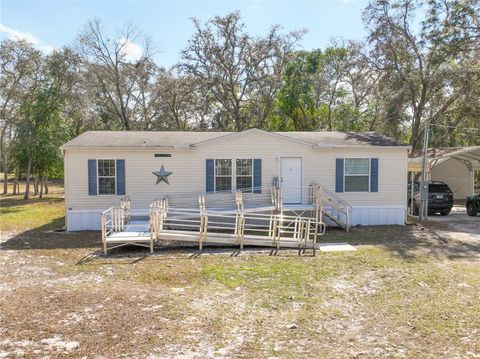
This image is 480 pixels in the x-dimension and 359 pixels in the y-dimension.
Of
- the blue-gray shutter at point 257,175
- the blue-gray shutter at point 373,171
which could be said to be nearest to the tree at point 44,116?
the blue-gray shutter at point 257,175

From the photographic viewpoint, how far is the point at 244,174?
48.6 feet

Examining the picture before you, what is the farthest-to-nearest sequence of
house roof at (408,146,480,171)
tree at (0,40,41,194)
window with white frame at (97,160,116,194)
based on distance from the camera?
tree at (0,40,41,194) → house roof at (408,146,480,171) → window with white frame at (97,160,116,194)

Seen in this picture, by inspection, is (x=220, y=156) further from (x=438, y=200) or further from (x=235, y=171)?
(x=438, y=200)

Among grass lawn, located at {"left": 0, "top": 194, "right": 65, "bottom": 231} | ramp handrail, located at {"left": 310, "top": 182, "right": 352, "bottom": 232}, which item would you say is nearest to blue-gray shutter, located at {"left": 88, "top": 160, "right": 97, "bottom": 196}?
grass lawn, located at {"left": 0, "top": 194, "right": 65, "bottom": 231}

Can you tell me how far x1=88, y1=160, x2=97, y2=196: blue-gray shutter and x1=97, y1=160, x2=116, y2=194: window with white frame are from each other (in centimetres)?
15

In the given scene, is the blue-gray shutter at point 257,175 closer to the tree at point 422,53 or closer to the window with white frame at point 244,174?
the window with white frame at point 244,174

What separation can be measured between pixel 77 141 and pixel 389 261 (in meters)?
11.4

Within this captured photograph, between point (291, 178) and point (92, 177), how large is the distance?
7.43 m

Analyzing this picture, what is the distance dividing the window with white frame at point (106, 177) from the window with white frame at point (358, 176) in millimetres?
8904

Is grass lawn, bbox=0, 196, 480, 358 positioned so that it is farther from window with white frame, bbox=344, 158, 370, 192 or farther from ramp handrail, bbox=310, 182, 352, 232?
window with white frame, bbox=344, 158, 370, 192

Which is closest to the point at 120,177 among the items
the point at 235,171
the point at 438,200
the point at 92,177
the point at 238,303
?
the point at 92,177

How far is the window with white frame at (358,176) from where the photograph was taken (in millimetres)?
15219

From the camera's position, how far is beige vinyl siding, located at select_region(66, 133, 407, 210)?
1409cm

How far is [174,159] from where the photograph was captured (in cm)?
1457
